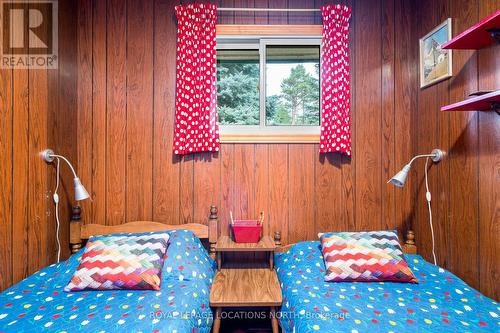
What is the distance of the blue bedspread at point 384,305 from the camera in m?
1.16

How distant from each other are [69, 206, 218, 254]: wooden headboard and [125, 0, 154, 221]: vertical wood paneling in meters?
0.09

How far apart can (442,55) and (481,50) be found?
30cm

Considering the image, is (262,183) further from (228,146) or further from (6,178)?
(6,178)

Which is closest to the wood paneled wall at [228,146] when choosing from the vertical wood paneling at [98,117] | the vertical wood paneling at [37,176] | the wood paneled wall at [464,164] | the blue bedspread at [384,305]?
the vertical wood paneling at [98,117]

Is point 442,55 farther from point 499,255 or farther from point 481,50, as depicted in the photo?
point 499,255

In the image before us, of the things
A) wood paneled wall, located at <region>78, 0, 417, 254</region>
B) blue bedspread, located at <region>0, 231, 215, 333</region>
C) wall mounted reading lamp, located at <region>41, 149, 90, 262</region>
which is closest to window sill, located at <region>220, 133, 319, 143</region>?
wood paneled wall, located at <region>78, 0, 417, 254</region>

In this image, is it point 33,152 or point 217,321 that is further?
point 33,152

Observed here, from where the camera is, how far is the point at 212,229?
6.71 ft

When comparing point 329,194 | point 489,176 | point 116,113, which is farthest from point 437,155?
point 116,113

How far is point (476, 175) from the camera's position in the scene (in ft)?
5.18

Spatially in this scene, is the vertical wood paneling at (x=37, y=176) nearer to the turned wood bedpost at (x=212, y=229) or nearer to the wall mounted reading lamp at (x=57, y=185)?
the wall mounted reading lamp at (x=57, y=185)

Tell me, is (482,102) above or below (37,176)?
above

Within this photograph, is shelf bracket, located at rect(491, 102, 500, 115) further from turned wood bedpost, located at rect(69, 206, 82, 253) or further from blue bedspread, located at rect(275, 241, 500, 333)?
turned wood bedpost, located at rect(69, 206, 82, 253)

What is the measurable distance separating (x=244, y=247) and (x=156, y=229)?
0.71 meters
